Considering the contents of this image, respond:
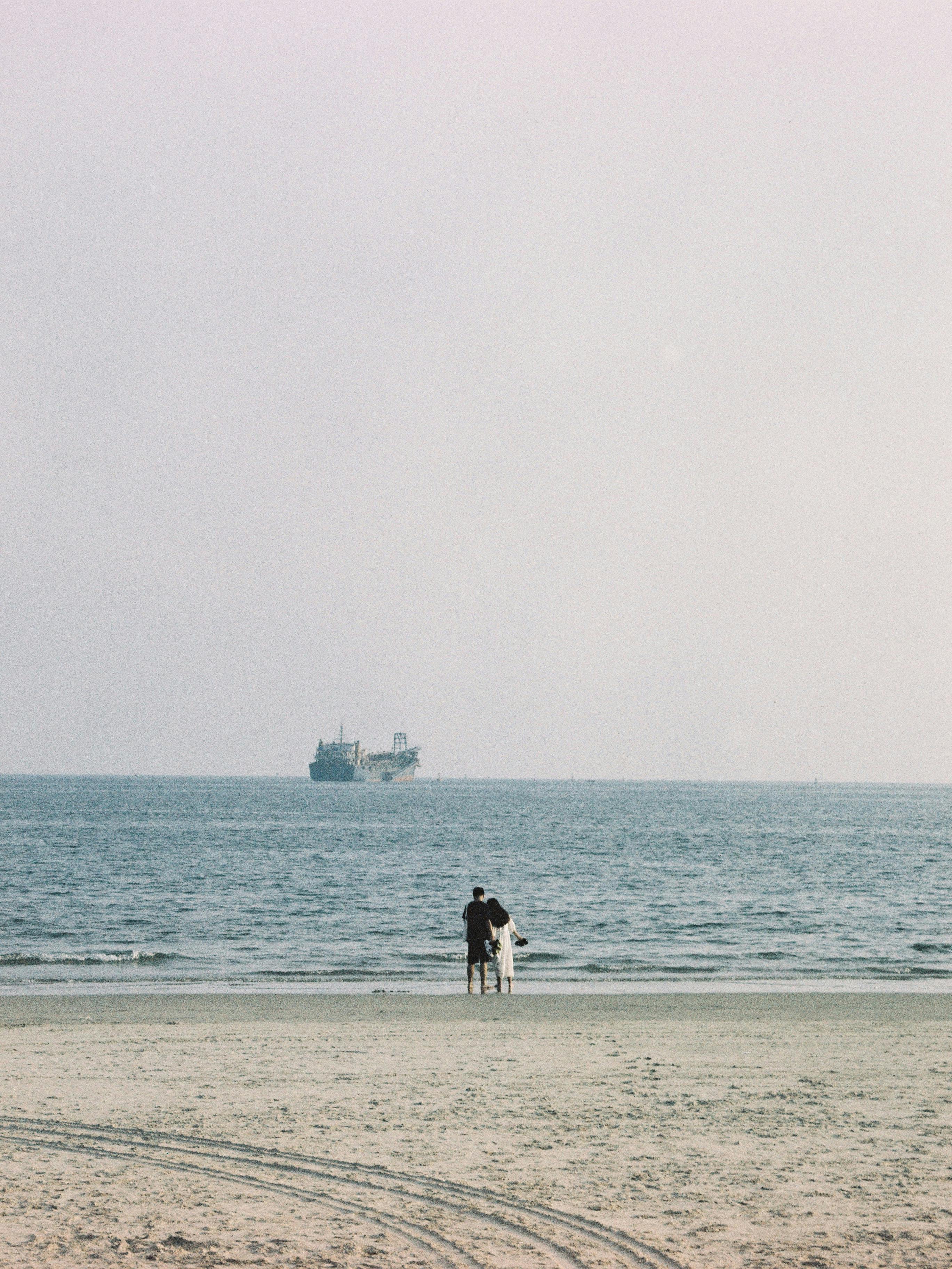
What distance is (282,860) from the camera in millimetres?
58656

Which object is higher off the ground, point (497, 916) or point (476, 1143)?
point (497, 916)

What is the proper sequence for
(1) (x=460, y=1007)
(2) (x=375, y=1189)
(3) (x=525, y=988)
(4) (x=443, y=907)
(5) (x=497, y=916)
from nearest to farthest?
(2) (x=375, y=1189), (1) (x=460, y=1007), (5) (x=497, y=916), (3) (x=525, y=988), (4) (x=443, y=907)

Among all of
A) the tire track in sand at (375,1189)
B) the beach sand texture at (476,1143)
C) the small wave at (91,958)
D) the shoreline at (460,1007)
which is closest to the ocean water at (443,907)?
the small wave at (91,958)

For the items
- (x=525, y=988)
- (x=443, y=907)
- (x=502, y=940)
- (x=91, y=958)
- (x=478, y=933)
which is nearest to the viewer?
(x=478, y=933)

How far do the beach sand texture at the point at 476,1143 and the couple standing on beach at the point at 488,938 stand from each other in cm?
232

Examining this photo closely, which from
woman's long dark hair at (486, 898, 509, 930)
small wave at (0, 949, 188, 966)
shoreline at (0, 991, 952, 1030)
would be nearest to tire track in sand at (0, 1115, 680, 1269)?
shoreline at (0, 991, 952, 1030)

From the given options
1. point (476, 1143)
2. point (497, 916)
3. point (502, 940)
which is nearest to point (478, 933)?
point (497, 916)

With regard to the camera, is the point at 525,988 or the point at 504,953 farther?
the point at 525,988

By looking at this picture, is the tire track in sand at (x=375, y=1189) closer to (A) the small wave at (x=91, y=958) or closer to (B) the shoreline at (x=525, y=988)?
(B) the shoreline at (x=525, y=988)

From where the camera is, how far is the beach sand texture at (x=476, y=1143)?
22.6 feet

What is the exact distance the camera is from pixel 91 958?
Answer: 80.3 feet

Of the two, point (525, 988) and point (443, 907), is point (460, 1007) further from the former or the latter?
point (443, 907)

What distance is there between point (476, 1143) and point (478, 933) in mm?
8950

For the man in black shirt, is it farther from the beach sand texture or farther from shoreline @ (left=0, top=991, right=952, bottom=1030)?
the beach sand texture
